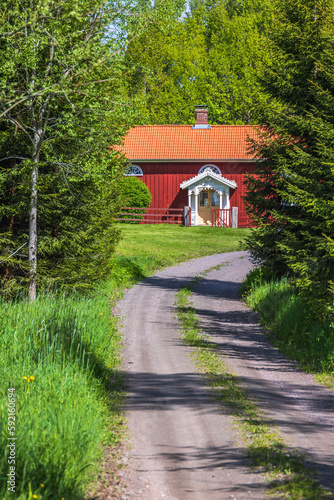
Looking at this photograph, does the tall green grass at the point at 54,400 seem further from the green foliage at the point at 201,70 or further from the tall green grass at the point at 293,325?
the green foliage at the point at 201,70

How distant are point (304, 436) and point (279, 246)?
7748 millimetres

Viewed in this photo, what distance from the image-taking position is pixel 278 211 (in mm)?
14352

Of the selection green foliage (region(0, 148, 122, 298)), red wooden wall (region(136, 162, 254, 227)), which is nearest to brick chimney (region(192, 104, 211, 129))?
red wooden wall (region(136, 162, 254, 227))

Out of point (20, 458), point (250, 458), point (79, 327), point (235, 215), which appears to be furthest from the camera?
point (235, 215)

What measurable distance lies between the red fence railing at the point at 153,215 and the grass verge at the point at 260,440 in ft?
79.6

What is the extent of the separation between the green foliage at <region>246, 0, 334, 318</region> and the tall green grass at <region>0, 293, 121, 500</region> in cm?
561

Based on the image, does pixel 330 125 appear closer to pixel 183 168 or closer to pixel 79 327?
pixel 79 327

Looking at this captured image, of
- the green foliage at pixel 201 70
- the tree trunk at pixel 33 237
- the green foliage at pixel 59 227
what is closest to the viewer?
the tree trunk at pixel 33 237

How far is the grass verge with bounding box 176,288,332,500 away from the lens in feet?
17.0

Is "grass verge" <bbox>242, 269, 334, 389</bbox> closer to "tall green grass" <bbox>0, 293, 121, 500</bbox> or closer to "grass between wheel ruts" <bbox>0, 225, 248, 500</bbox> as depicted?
"grass between wheel ruts" <bbox>0, 225, 248, 500</bbox>

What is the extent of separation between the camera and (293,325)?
10992 mm

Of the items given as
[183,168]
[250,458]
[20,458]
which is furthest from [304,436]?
[183,168]

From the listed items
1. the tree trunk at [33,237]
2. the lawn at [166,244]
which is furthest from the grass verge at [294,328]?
the tree trunk at [33,237]

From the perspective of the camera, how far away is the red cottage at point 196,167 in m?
34.6
